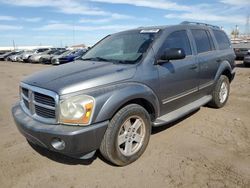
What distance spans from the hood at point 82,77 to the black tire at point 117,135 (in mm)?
445

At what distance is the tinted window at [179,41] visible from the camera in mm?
4327

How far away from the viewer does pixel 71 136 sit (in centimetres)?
295

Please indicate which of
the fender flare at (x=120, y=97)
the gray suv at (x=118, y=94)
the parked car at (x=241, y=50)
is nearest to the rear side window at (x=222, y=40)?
the gray suv at (x=118, y=94)

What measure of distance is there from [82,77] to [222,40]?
4.23 m

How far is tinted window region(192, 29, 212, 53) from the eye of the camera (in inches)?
201

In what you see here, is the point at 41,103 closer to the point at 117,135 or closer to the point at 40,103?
the point at 40,103

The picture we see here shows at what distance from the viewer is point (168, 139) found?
174 inches

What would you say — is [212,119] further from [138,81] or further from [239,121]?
[138,81]

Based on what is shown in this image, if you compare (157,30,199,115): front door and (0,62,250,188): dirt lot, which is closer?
(0,62,250,188): dirt lot

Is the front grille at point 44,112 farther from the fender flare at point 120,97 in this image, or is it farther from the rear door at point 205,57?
the rear door at point 205,57

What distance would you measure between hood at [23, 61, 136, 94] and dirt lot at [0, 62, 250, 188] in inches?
45.2

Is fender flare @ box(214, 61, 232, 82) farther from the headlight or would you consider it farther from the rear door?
the headlight

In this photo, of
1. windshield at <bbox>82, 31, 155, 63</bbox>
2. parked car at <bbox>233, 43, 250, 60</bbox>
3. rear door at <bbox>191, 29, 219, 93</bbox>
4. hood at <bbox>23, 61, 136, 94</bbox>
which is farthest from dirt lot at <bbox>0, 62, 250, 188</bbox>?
parked car at <bbox>233, 43, 250, 60</bbox>

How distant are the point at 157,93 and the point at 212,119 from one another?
2.06 m
